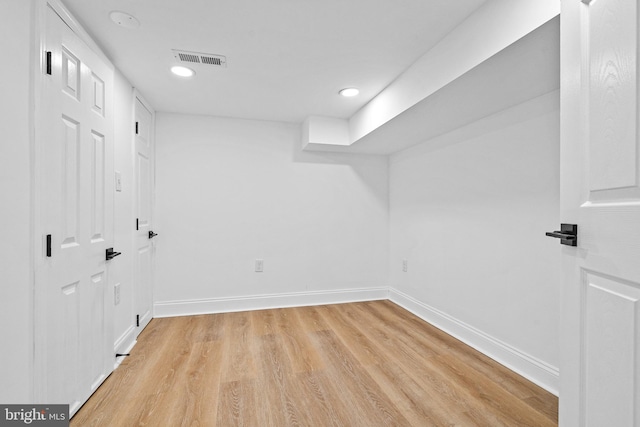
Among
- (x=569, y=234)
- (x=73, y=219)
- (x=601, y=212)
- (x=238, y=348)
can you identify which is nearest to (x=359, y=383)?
(x=238, y=348)

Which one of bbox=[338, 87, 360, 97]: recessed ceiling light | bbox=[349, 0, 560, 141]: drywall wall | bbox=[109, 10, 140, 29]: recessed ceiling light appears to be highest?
bbox=[109, 10, 140, 29]: recessed ceiling light

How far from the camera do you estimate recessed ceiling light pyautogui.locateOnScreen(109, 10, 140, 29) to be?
158 cm

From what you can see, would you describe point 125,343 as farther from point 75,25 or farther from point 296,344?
point 75,25

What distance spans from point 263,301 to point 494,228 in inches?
96.5

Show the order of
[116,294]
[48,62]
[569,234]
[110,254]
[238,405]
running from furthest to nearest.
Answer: [116,294] < [110,254] < [238,405] < [48,62] < [569,234]

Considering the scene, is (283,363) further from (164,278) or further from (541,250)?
(541,250)

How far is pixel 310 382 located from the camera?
1.88m

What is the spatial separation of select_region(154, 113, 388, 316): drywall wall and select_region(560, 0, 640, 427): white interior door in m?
2.61

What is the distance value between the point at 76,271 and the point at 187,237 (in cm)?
158

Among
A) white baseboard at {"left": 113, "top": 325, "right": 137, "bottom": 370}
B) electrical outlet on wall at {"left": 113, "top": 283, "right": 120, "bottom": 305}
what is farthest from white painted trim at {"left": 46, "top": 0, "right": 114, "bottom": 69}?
white baseboard at {"left": 113, "top": 325, "right": 137, "bottom": 370}

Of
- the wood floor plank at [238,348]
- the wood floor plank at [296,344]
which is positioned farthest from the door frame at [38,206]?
the wood floor plank at [296,344]

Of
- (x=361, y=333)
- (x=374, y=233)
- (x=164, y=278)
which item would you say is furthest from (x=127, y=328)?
(x=374, y=233)

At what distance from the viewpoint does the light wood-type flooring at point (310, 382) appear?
1568 mm

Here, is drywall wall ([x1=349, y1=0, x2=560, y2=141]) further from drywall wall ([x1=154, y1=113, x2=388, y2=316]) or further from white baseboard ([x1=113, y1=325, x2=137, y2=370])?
white baseboard ([x1=113, y1=325, x2=137, y2=370])
